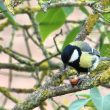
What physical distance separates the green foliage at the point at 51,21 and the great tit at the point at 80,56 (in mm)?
368

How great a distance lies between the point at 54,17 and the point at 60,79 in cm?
67

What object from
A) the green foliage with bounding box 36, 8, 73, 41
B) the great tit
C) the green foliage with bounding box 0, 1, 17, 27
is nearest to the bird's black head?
the great tit

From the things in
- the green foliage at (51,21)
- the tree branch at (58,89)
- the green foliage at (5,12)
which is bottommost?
the tree branch at (58,89)

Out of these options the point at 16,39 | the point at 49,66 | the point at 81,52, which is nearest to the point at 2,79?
the point at 16,39

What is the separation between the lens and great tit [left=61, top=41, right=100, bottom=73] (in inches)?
53.0

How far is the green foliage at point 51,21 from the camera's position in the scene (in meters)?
1.86

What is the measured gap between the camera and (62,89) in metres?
1.06

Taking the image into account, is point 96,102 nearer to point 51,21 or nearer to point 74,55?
point 74,55

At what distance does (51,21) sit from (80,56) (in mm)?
434

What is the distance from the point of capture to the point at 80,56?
4.90 feet

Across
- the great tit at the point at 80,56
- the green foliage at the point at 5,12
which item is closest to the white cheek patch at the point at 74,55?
the great tit at the point at 80,56

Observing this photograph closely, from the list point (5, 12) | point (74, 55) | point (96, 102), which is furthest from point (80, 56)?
point (96, 102)

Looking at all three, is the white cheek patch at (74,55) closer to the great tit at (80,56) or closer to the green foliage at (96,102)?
the great tit at (80,56)

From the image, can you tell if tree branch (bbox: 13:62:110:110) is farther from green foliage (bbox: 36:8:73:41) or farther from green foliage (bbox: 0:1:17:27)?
green foliage (bbox: 36:8:73:41)
